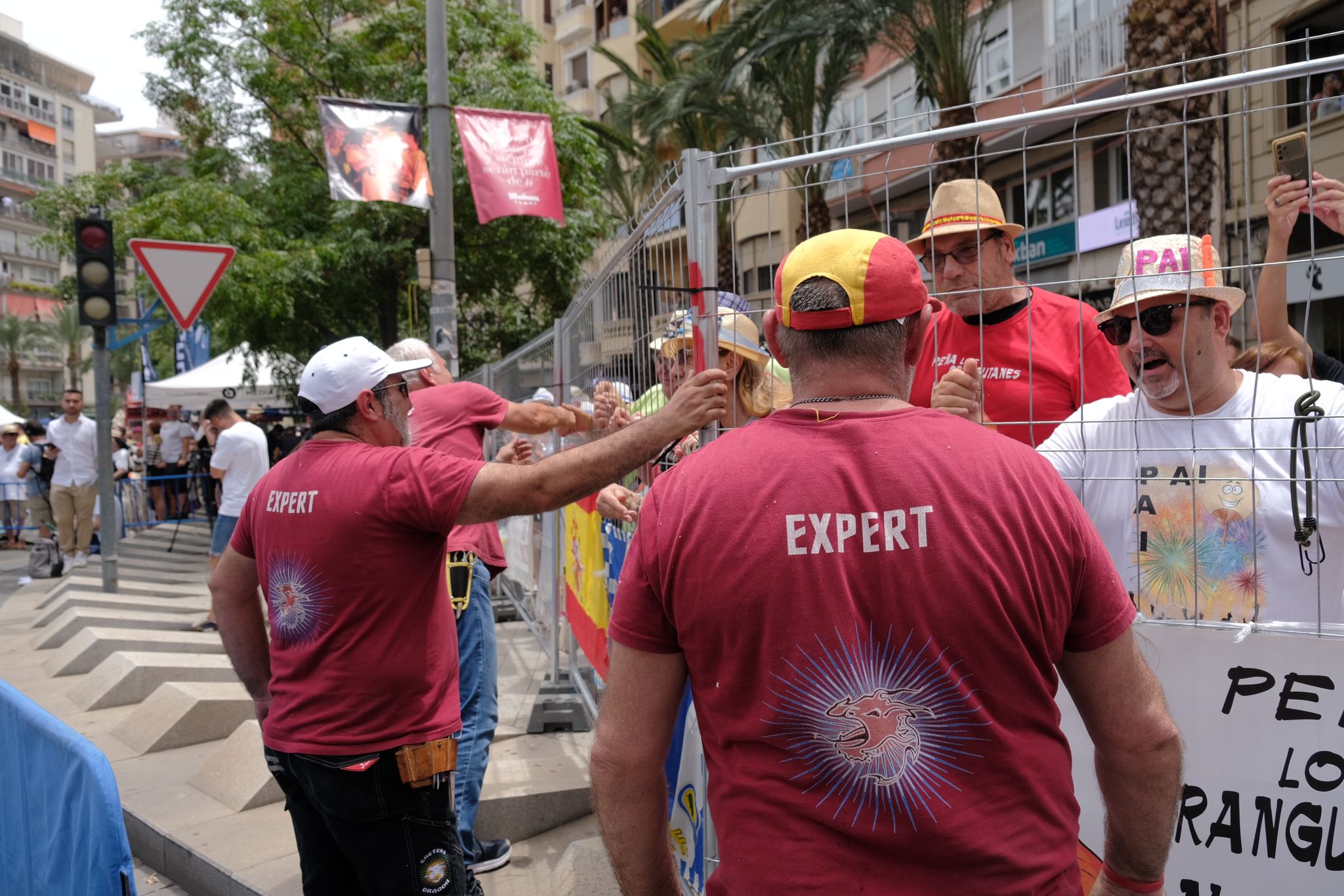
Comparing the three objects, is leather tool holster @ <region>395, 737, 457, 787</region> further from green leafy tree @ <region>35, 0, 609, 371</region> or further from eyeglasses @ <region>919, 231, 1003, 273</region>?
green leafy tree @ <region>35, 0, 609, 371</region>

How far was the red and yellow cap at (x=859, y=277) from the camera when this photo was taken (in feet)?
5.17

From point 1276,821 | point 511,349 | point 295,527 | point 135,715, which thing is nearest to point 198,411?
point 511,349

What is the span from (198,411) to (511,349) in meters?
11.2

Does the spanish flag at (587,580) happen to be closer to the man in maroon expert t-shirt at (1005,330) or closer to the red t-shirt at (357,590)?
the red t-shirt at (357,590)

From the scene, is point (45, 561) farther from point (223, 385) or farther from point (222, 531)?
point (223, 385)

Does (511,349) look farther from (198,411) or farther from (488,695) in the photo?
(488,695)

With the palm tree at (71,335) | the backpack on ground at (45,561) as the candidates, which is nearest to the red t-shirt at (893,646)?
the backpack on ground at (45,561)

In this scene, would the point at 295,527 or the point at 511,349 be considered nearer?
the point at 295,527

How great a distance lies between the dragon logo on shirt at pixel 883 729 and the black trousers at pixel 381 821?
1762 mm

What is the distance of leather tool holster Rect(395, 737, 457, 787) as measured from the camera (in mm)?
2826

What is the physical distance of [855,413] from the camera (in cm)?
156

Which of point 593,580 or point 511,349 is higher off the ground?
point 511,349

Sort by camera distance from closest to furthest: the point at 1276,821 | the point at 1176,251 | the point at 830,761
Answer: the point at 830,761, the point at 1276,821, the point at 1176,251

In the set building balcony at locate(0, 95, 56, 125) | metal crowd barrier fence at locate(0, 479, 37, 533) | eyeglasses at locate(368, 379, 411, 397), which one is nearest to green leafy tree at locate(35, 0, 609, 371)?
metal crowd barrier fence at locate(0, 479, 37, 533)
